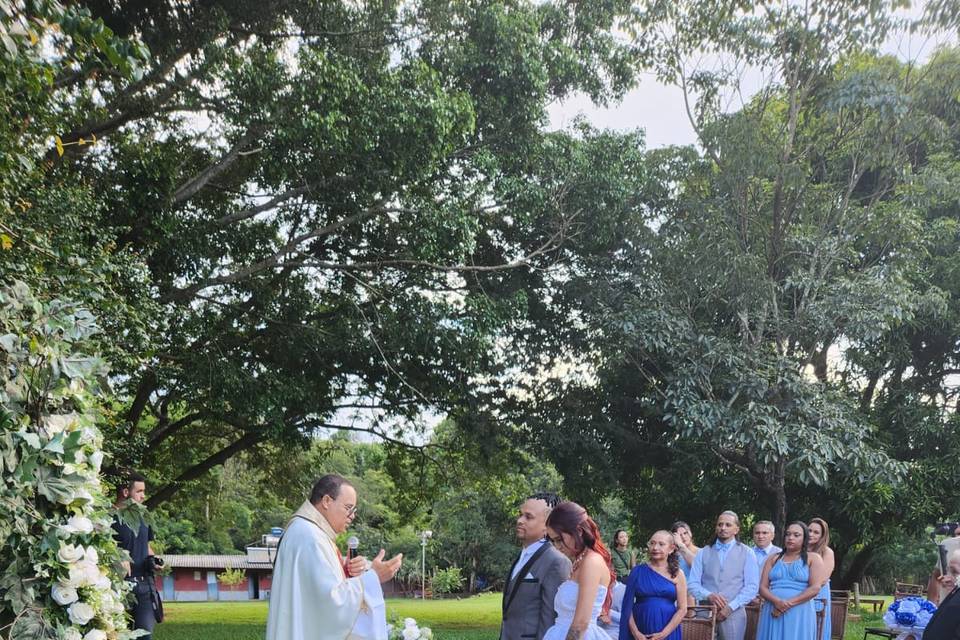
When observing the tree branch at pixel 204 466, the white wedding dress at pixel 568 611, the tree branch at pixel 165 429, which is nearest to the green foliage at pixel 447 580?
the tree branch at pixel 204 466

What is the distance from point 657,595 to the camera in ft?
25.7

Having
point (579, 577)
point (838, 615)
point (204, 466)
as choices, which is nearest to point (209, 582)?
point (204, 466)

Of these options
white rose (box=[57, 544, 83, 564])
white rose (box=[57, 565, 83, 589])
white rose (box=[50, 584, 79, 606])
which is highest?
white rose (box=[57, 544, 83, 564])

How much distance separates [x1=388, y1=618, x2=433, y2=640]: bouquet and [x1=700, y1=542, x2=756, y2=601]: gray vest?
4.26 m

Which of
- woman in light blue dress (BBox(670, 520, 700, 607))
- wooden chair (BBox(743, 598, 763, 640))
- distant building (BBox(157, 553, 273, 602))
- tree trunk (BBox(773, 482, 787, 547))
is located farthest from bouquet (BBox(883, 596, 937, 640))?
distant building (BBox(157, 553, 273, 602))

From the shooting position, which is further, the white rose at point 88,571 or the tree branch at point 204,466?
the tree branch at point 204,466

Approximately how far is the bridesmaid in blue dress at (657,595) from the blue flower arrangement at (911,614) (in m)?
1.76

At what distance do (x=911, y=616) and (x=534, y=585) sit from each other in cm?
373

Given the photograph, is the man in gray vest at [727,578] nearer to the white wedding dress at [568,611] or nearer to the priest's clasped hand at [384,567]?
the white wedding dress at [568,611]

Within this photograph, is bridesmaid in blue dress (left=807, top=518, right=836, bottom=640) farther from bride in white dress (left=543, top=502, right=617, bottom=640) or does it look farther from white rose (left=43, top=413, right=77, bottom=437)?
white rose (left=43, top=413, right=77, bottom=437)

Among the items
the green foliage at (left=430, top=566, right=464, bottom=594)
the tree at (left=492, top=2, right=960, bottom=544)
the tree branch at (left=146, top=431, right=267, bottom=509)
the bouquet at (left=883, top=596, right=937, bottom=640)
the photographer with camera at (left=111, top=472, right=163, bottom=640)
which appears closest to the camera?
the bouquet at (left=883, top=596, right=937, bottom=640)

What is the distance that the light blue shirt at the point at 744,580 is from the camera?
941 centimetres

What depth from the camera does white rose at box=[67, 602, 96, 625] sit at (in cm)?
398

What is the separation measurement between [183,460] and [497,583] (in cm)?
3033
